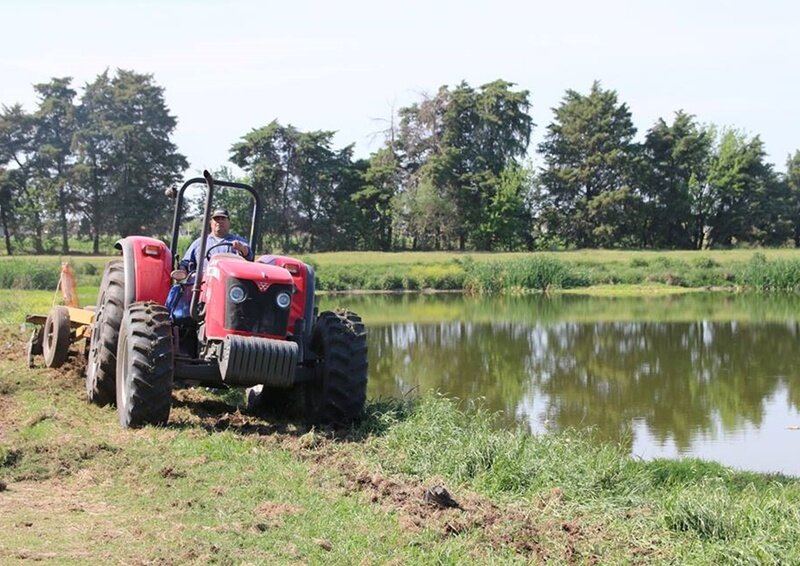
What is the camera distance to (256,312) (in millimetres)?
7738

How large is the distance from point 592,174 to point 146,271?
50384 millimetres

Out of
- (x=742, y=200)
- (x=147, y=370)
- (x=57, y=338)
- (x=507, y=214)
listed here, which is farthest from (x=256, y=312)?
(x=742, y=200)

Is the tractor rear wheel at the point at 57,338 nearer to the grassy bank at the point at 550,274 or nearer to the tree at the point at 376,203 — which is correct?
the grassy bank at the point at 550,274

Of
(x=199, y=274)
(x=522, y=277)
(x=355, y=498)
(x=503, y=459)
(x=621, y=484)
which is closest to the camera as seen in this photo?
(x=355, y=498)

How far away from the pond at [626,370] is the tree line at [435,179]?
25749 millimetres

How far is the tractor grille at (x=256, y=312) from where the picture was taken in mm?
7680

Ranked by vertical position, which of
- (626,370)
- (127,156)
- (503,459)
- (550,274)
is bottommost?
(626,370)

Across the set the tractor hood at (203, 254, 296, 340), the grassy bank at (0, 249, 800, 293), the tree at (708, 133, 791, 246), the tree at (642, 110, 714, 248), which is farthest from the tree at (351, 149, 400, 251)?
the tractor hood at (203, 254, 296, 340)

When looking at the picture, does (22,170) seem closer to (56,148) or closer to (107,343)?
(56,148)

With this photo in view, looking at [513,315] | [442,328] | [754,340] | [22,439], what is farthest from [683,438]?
[513,315]

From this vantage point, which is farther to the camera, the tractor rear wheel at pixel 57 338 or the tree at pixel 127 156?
the tree at pixel 127 156

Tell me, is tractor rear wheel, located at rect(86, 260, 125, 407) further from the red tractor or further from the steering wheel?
the steering wheel

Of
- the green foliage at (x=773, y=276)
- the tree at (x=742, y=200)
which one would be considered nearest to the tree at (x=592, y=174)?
the tree at (x=742, y=200)

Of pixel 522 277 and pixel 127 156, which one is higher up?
pixel 127 156
